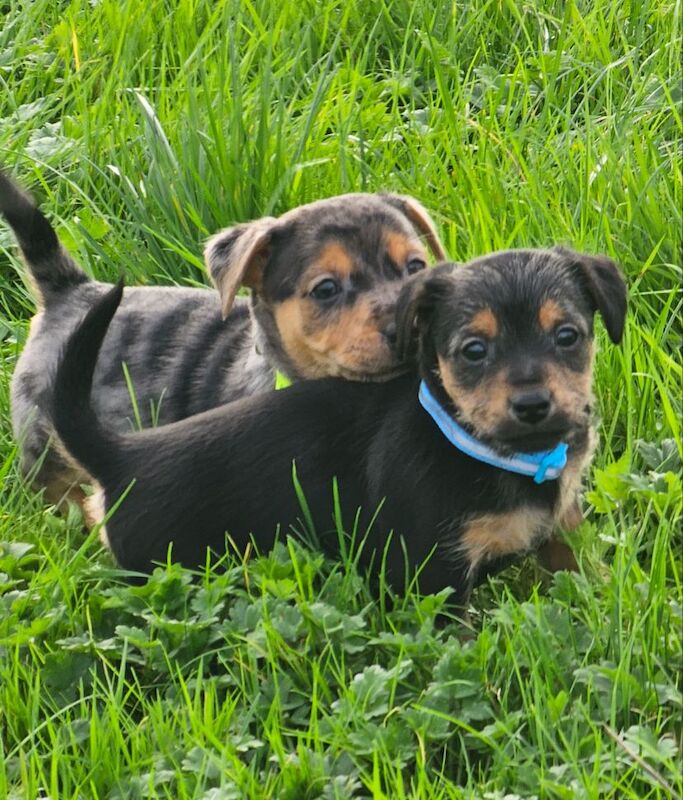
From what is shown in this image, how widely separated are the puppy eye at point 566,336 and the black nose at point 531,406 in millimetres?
222

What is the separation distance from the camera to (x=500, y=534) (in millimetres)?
4062

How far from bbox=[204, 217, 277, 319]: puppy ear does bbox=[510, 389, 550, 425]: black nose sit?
51.0 inches

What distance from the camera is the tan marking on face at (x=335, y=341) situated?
442 cm

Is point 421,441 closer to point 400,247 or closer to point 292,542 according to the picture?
point 292,542

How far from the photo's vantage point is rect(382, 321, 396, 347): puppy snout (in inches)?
173

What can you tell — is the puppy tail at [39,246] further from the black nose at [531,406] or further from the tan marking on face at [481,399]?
the black nose at [531,406]

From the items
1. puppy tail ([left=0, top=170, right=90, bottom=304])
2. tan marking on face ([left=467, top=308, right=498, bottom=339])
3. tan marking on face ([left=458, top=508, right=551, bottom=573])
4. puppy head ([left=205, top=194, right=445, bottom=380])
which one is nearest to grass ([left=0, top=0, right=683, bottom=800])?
tan marking on face ([left=458, top=508, right=551, bottom=573])

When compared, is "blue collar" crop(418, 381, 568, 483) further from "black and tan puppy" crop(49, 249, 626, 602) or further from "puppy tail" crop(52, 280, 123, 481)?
"puppy tail" crop(52, 280, 123, 481)

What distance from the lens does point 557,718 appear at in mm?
3438

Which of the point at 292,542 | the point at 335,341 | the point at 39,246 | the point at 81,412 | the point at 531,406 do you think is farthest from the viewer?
the point at 39,246

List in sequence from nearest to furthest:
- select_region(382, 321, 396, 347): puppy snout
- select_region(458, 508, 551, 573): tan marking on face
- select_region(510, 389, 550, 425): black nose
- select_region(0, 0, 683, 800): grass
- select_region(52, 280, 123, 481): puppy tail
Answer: select_region(0, 0, 683, 800): grass < select_region(510, 389, 550, 425): black nose < select_region(458, 508, 551, 573): tan marking on face < select_region(52, 280, 123, 481): puppy tail < select_region(382, 321, 396, 347): puppy snout

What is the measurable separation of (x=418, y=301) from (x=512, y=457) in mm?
498

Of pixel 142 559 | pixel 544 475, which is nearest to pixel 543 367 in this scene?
pixel 544 475


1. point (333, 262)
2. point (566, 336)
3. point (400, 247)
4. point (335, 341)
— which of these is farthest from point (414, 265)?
point (566, 336)
